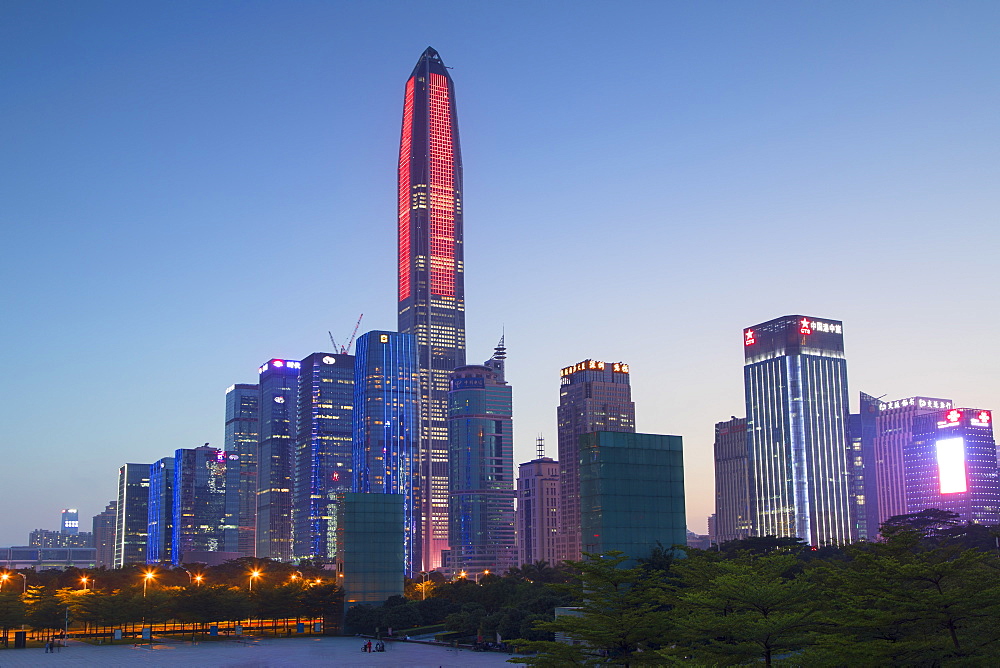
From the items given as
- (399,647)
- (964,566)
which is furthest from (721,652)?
(399,647)

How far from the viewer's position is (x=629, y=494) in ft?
303

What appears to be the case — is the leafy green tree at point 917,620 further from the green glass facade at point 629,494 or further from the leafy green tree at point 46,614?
the leafy green tree at point 46,614

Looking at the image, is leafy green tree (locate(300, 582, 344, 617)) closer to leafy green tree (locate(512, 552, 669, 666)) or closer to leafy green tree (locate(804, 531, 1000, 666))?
leafy green tree (locate(512, 552, 669, 666))

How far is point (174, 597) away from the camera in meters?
126

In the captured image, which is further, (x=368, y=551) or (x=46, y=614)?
(x=368, y=551)

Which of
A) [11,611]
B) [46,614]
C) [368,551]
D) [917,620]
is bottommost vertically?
[46,614]

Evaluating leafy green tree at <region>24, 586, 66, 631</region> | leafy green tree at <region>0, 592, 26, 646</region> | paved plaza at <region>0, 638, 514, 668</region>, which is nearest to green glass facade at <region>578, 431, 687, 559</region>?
paved plaza at <region>0, 638, 514, 668</region>

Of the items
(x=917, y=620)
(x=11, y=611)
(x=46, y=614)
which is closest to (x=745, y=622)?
(x=917, y=620)

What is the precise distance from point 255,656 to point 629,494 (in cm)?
4013

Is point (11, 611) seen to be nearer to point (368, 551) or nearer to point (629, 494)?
point (368, 551)

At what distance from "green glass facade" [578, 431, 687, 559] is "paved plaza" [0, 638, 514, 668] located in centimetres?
1500

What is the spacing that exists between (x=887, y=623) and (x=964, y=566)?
6.81 m

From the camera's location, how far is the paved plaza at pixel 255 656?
9031 cm

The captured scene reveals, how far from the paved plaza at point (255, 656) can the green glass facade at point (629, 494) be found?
14999 mm
